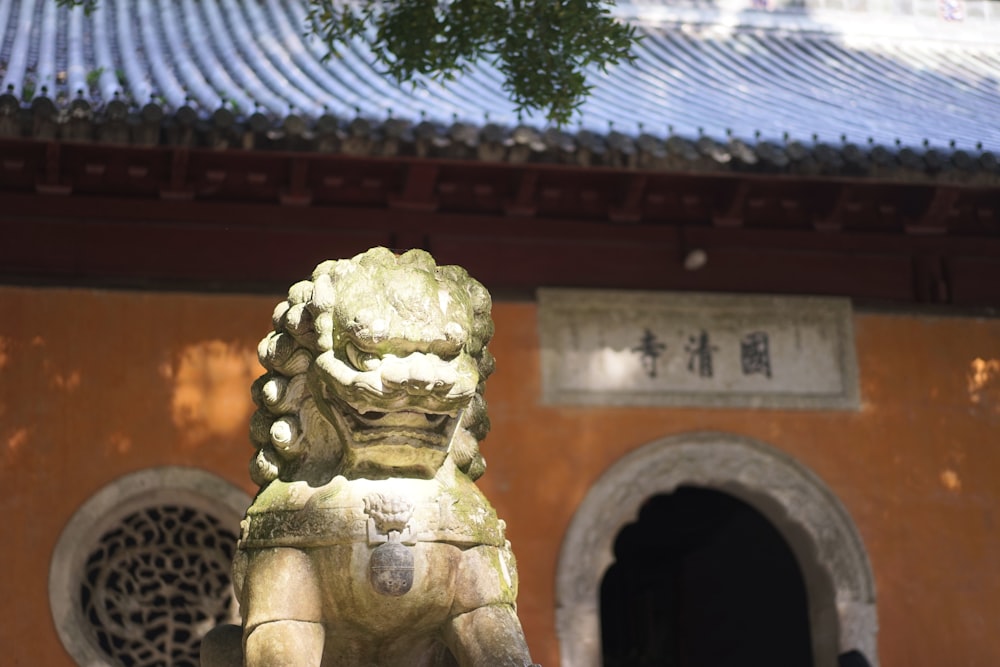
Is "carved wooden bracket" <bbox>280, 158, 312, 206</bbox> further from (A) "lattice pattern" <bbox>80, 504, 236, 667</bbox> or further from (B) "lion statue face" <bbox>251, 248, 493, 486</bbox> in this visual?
(B) "lion statue face" <bbox>251, 248, 493, 486</bbox>

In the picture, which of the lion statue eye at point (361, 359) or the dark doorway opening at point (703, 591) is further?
the dark doorway opening at point (703, 591)

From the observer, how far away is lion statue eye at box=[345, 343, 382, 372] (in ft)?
11.6

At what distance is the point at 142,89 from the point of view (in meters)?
7.57

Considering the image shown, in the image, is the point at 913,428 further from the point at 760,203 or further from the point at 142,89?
the point at 142,89

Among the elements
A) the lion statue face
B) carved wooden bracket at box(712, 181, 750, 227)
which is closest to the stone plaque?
carved wooden bracket at box(712, 181, 750, 227)

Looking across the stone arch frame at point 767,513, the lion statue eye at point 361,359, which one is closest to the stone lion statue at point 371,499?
the lion statue eye at point 361,359

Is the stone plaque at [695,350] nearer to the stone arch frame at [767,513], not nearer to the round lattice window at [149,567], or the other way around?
the stone arch frame at [767,513]

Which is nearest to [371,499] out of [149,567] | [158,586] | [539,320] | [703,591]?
[149,567]

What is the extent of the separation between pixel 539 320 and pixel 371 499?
4.24 metres

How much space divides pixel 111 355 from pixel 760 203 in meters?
3.60

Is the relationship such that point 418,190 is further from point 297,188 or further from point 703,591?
point 703,591

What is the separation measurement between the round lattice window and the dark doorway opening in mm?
4193

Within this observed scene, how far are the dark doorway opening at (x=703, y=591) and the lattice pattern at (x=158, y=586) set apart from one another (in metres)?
4.20

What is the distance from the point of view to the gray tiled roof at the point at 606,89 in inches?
268
